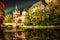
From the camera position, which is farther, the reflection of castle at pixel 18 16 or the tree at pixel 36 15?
the reflection of castle at pixel 18 16

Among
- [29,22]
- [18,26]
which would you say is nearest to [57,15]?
[29,22]

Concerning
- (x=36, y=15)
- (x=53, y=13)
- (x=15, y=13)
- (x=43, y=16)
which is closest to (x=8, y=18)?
(x=15, y=13)

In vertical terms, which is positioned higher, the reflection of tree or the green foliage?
the green foliage

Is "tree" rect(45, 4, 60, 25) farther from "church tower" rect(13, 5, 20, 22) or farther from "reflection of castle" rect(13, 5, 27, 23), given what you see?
"church tower" rect(13, 5, 20, 22)

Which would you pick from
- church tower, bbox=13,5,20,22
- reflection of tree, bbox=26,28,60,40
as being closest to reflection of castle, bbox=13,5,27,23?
church tower, bbox=13,5,20,22

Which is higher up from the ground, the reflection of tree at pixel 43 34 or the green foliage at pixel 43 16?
the green foliage at pixel 43 16

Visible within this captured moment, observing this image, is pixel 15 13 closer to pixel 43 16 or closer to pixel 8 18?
pixel 8 18

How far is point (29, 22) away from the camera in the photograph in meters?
4.04

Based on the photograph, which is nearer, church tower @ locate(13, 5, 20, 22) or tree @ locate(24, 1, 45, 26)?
tree @ locate(24, 1, 45, 26)

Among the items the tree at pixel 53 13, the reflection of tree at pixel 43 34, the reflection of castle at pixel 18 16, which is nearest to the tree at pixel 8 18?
the reflection of castle at pixel 18 16

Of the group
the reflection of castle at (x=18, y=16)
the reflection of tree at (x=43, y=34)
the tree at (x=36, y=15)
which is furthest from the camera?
the reflection of castle at (x=18, y=16)

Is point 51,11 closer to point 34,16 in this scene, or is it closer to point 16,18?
point 34,16

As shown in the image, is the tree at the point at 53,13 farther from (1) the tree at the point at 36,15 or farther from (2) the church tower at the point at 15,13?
(2) the church tower at the point at 15,13

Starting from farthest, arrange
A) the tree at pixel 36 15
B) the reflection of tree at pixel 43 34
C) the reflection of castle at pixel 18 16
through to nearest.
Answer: the reflection of castle at pixel 18 16
the tree at pixel 36 15
the reflection of tree at pixel 43 34
